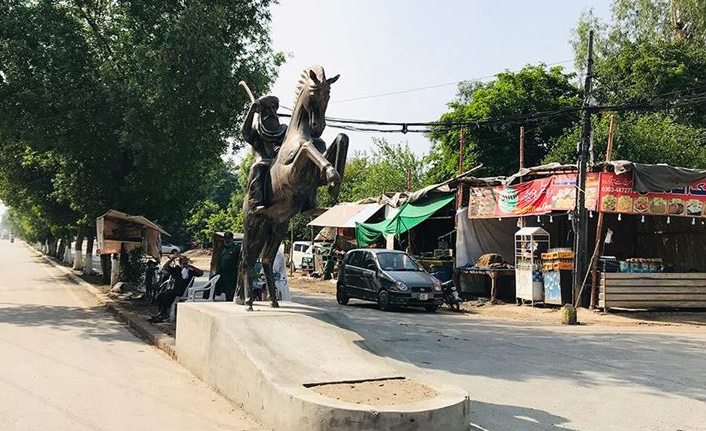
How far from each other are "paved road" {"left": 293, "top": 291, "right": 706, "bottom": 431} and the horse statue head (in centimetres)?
242

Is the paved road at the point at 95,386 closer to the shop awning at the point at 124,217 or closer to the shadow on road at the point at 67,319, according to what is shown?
the shadow on road at the point at 67,319

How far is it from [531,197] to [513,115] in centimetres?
1368

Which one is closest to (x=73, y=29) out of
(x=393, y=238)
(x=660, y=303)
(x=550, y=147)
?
(x=393, y=238)

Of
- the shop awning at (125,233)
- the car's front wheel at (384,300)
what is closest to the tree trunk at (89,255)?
the shop awning at (125,233)

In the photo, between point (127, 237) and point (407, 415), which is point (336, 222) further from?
point (407, 415)

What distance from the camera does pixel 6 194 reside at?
1174 inches

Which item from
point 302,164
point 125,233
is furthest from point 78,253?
point 302,164

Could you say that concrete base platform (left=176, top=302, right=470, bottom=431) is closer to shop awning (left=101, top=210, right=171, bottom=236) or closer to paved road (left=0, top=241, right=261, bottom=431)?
paved road (left=0, top=241, right=261, bottom=431)

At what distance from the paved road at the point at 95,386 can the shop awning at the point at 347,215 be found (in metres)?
14.5

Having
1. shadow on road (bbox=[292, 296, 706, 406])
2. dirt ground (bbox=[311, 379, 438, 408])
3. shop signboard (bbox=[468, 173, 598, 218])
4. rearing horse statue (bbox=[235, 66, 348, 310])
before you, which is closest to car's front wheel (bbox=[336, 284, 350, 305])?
shadow on road (bbox=[292, 296, 706, 406])

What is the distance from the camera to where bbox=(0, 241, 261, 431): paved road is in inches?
223

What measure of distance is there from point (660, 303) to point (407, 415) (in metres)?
14.2

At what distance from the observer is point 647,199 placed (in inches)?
642

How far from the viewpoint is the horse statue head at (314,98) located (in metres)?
7.15
